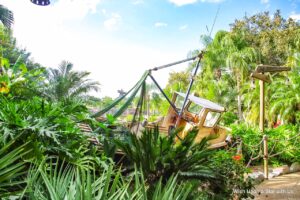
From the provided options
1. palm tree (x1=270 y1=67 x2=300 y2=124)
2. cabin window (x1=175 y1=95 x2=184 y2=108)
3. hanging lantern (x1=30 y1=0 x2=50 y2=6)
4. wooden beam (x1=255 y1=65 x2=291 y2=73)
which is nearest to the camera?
hanging lantern (x1=30 y1=0 x2=50 y2=6)

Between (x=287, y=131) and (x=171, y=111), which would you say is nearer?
(x=171, y=111)

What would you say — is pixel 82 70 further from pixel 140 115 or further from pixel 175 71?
pixel 175 71

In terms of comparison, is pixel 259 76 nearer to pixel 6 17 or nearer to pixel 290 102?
pixel 290 102

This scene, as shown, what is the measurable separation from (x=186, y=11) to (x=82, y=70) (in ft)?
19.7

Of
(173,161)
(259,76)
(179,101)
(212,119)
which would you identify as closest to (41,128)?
(173,161)

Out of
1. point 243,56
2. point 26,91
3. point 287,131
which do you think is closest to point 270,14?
point 243,56

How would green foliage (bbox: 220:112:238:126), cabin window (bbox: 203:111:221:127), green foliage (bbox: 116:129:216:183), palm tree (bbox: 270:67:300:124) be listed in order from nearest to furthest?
1. green foliage (bbox: 116:129:216:183)
2. cabin window (bbox: 203:111:221:127)
3. palm tree (bbox: 270:67:300:124)
4. green foliage (bbox: 220:112:238:126)

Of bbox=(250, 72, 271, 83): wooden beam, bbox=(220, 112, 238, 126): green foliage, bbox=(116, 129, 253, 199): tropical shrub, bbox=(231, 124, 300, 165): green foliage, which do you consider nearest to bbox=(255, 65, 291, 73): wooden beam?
bbox=(250, 72, 271, 83): wooden beam

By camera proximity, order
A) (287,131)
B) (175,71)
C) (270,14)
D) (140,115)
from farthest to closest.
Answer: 1. (175,71)
2. (270,14)
3. (287,131)
4. (140,115)

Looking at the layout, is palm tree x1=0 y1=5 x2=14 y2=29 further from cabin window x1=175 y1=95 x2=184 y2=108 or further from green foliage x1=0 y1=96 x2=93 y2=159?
cabin window x1=175 y1=95 x2=184 y2=108

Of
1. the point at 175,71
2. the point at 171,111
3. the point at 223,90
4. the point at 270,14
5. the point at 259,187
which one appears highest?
the point at 270,14

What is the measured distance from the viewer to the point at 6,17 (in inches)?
244

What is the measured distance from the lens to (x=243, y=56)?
16.2 m

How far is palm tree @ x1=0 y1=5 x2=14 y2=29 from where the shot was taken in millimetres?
6102
